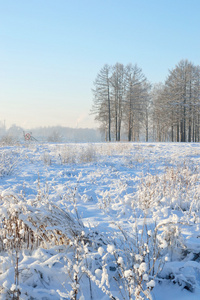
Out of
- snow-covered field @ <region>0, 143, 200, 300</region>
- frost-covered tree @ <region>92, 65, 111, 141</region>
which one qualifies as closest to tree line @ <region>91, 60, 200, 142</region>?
frost-covered tree @ <region>92, 65, 111, 141</region>

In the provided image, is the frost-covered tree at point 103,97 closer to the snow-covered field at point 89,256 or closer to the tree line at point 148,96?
the tree line at point 148,96

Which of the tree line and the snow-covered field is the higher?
the tree line

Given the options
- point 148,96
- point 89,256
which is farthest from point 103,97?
point 89,256

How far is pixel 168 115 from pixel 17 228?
28.8 m

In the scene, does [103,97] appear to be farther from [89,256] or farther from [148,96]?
[89,256]

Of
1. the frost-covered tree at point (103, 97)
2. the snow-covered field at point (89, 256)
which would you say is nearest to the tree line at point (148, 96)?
the frost-covered tree at point (103, 97)

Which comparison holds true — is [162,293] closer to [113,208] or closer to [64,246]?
[64,246]

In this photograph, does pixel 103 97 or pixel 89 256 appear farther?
pixel 103 97

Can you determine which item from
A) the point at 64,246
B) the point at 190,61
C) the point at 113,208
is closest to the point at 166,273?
the point at 64,246

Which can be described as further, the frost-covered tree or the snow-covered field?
the frost-covered tree

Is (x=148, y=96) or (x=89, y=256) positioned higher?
(x=148, y=96)

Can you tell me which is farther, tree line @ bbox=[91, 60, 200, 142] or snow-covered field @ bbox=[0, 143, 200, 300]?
tree line @ bbox=[91, 60, 200, 142]

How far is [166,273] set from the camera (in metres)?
1.87

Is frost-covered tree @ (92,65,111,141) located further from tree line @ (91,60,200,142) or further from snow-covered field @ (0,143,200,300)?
snow-covered field @ (0,143,200,300)
